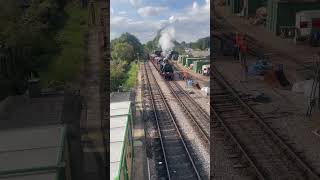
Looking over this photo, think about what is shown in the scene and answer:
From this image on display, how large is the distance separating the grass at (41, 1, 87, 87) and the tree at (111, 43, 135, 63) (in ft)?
0.94

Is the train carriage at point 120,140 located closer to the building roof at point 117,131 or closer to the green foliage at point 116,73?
the building roof at point 117,131

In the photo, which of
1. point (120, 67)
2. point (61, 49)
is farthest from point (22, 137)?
point (120, 67)

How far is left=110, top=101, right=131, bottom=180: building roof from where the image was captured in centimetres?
345

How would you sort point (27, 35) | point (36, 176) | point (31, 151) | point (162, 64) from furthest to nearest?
point (162, 64) → point (27, 35) → point (31, 151) → point (36, 176)

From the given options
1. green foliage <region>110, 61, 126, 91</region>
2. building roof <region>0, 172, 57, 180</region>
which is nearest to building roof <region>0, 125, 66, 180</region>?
building roof <region>0, 172, 57, 180</region>

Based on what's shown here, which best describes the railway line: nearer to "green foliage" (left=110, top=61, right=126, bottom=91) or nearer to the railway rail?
the railway rail

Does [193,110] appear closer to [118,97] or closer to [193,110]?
[193,110]

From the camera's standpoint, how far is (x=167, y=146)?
4.13 meters

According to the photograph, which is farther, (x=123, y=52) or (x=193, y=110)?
(x=193, y=110)

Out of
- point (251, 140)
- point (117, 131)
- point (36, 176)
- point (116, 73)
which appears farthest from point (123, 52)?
point (251, 140)

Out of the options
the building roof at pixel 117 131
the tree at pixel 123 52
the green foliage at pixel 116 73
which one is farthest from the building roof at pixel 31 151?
the tree at pixel 123 52

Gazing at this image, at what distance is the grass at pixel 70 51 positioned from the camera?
3.29 m

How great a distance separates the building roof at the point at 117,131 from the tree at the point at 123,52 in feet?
1.36

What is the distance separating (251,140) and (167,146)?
0.89 m
